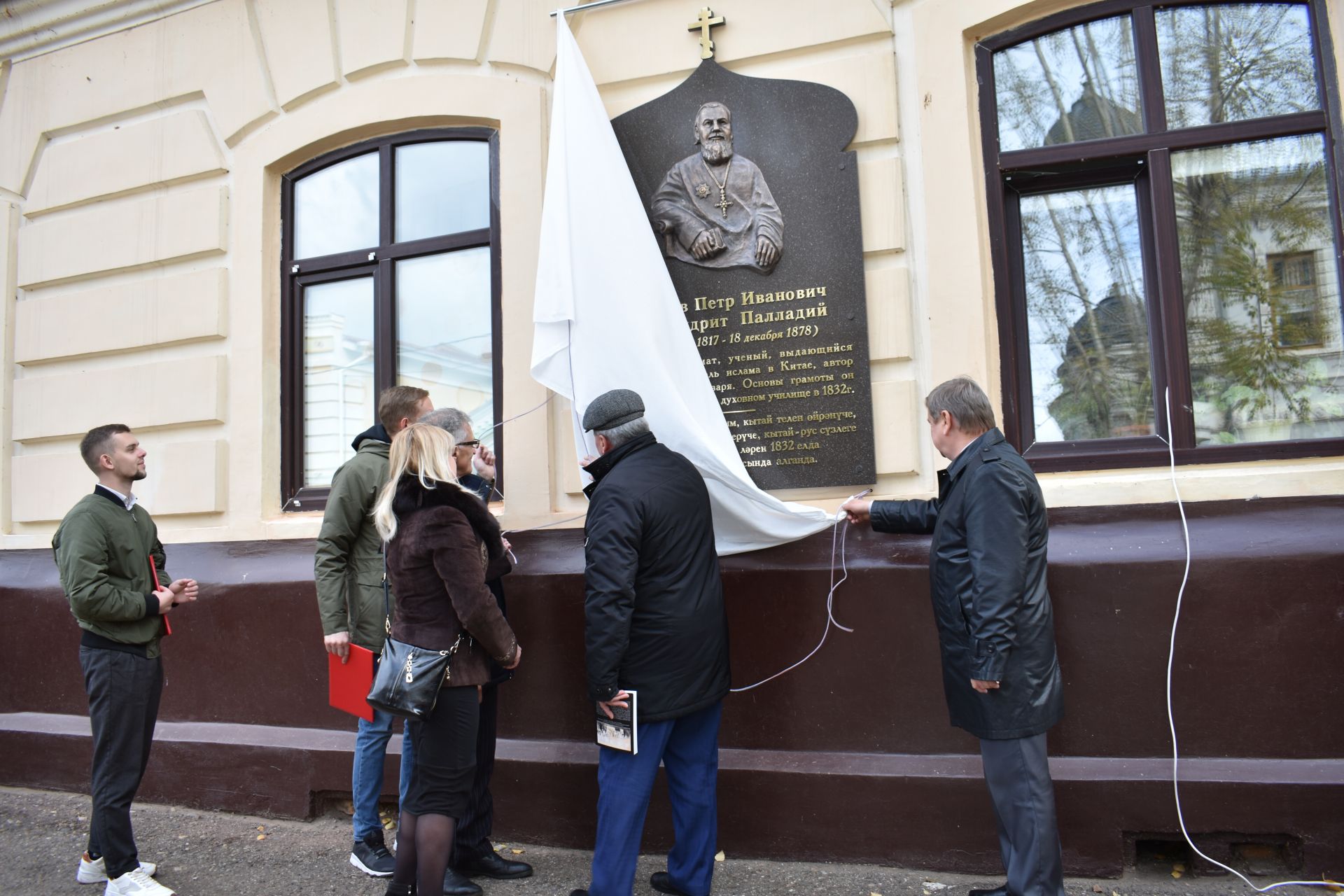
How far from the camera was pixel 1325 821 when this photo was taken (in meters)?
3.21

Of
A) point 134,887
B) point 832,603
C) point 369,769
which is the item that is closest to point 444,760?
Answer: point 369,769

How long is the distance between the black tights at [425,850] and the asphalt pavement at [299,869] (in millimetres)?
604

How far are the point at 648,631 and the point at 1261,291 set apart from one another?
281cm

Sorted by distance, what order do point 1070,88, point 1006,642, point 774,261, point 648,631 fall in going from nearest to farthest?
point 1006,642
point 648,631
point 1070,88
point 774,261

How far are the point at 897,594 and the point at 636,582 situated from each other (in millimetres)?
1197

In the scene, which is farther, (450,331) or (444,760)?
(450,331)

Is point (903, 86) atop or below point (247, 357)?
atop

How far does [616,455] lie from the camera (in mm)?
3191

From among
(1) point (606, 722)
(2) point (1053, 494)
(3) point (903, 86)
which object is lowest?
(1) point (606, 722)

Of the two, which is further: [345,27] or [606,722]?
[345,27]

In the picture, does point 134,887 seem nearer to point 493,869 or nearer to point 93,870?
point 93,870

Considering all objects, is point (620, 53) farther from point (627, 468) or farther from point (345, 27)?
point (627, 468)

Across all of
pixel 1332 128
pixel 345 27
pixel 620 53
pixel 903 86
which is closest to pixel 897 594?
pixel 903 86

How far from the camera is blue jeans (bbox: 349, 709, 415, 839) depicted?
3.69 m
